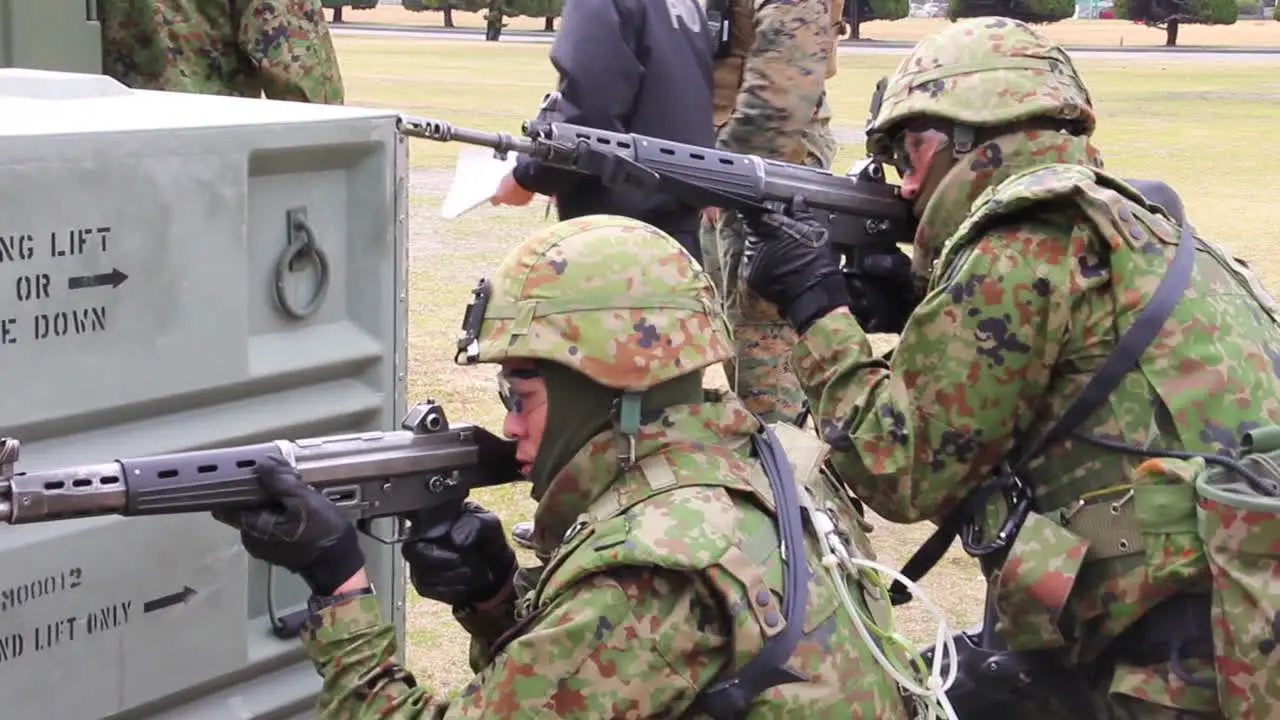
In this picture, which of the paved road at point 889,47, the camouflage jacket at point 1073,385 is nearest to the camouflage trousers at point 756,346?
the camouflage jacket at point 1073,385

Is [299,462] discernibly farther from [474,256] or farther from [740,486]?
[474,256]

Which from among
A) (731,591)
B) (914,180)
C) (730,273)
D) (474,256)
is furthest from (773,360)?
(474,256)

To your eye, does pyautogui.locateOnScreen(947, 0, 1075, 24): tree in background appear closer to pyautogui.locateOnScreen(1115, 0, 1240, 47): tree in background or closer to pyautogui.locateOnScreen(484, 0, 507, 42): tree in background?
pyautogui.locateOnScreen(1115, 0, 1240, 47): tree in background

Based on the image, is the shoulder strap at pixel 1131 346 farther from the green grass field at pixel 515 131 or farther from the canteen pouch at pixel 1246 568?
the green grass field at pixel 515 131

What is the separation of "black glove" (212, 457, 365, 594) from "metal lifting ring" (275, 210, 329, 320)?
432 mm

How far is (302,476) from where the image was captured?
2713mm

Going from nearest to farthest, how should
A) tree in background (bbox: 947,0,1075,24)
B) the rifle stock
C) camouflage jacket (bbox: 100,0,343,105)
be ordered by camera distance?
1. the rifle stock
2. camouflage jacket (bbox: 100,0,343,105)
3. tree in background (bbox: 947,0,1075,24)

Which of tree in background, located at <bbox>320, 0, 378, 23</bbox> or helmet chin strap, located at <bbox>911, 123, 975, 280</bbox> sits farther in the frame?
tree in background, located at <bbox>320, 0, 378, 23</bbox>

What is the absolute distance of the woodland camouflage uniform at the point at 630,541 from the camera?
8.06ft

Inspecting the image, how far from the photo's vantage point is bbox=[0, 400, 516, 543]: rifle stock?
239cm

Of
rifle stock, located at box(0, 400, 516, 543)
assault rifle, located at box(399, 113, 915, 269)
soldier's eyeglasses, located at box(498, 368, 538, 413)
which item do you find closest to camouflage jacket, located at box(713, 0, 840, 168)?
assault rifle, located at box(399, 113, 915, 269)

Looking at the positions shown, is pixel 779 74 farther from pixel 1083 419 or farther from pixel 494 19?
pixel 494 19

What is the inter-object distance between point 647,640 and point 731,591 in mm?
140

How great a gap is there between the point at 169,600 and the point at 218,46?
249 centimetres
